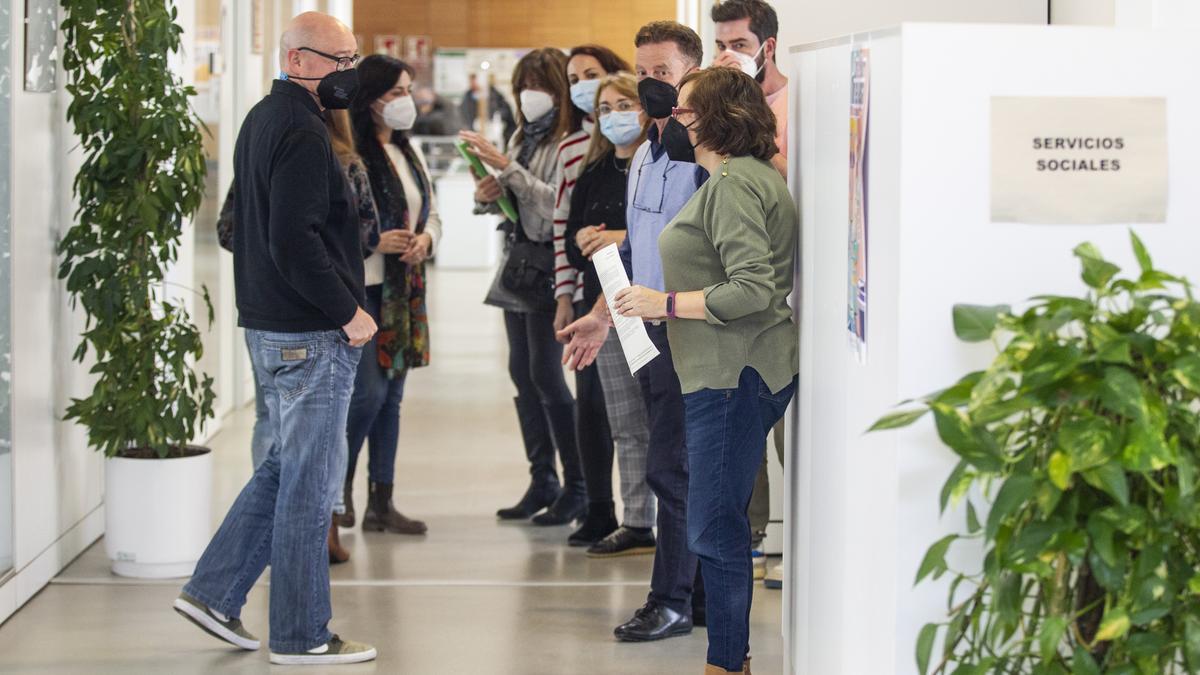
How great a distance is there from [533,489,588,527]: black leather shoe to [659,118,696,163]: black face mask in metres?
2.29

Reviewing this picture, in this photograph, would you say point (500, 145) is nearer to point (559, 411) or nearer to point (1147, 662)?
point (559, 411)

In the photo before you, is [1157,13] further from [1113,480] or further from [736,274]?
[1113,480]

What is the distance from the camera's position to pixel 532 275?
4.97 metres

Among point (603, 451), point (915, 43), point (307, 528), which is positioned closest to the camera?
point (915, 43)

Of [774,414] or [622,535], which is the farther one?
[622,535]

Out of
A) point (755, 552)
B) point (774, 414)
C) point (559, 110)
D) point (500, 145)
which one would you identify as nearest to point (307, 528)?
point (774, 414)

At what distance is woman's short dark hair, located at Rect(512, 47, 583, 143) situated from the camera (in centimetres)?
495

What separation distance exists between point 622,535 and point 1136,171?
9.89ft

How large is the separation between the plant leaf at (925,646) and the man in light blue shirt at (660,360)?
65.4 inches

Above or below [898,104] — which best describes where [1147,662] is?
below

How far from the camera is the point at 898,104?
2051 millimetres

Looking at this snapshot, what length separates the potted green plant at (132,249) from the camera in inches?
173

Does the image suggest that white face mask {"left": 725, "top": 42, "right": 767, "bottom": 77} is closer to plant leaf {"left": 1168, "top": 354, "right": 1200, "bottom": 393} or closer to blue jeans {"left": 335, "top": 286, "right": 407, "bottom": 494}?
blue jeans {"left": 335, "top": 286, "right": 407, "bottom": 494}

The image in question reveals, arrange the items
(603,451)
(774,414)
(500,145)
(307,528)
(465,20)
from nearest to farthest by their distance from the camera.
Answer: (774,414)
(307,528)
(603,451)
(500,145)
(465,20)
